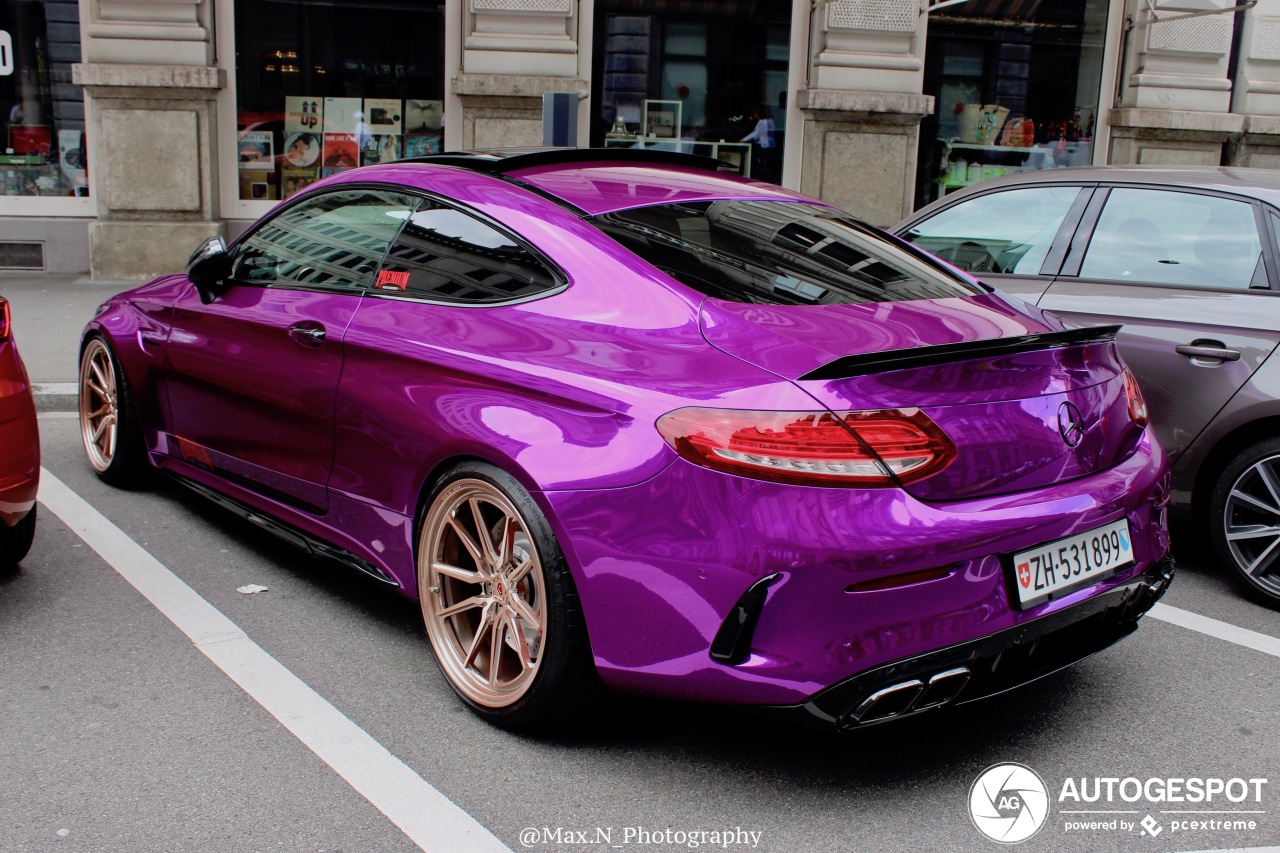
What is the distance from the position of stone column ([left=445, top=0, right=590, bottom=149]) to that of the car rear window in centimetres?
847

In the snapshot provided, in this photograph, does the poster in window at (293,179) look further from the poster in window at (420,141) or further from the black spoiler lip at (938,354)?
the black spoiler lip at (938,354)

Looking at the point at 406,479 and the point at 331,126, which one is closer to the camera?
the point at 406,479

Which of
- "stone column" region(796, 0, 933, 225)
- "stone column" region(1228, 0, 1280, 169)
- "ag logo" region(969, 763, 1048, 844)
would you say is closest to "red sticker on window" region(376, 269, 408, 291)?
"ag logo" region(969, 763, 1048, 844)

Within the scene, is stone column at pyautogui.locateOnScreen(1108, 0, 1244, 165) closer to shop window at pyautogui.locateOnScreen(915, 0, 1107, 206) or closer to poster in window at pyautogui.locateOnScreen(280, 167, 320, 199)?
shop window at pyautogui.locateOnScreen(915, 0, 1107, 206)

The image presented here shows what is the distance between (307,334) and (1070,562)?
95.8 inches

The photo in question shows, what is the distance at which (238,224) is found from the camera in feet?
40.9

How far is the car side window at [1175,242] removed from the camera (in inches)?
189

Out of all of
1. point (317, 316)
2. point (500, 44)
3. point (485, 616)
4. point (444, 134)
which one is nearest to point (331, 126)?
point (444, 134)

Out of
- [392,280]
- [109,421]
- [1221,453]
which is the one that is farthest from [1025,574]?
[109,421]

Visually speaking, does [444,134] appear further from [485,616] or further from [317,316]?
[485,616]

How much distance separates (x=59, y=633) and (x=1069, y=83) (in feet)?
42.3

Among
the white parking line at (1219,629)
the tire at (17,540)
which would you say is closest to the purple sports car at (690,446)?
the tire at (17,540)

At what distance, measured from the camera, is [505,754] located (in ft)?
10.7

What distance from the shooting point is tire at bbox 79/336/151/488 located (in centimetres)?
540
